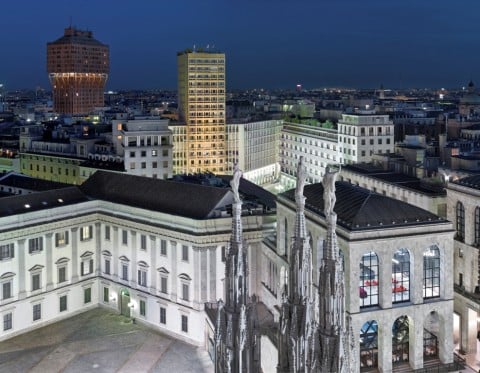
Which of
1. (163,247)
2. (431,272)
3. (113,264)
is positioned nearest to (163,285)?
(163,247)

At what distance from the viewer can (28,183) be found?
380 feet

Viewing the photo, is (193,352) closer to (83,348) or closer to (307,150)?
(83,348)

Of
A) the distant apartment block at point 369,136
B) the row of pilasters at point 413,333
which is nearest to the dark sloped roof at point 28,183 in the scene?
the row of pilasters at point 413,333

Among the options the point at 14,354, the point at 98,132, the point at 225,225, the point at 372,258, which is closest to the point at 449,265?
the point at 372,258

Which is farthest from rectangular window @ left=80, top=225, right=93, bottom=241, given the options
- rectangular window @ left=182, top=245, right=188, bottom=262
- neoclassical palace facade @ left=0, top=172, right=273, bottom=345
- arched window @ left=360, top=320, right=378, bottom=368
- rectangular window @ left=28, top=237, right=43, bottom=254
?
arched window @ left=360, top=320, right=378, bottom=368

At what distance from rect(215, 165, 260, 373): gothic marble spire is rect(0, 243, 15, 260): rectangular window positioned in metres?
58.2

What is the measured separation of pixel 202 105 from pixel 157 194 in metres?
103

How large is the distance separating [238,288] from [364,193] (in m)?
41.4

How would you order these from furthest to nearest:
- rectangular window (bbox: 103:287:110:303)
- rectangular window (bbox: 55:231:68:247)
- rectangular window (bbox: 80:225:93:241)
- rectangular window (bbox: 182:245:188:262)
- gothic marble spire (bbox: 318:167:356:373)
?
1. rectangular window (bbox: 103:287:110:303)
2. rectangular window (bbox: 80:225:93:241)
3. rectangular window (bbox: 55:231:68:247)
4. rectangular window (bbox: 182:245:188:262)
5. gothic marble spire (bbox: 318:167:356:373)

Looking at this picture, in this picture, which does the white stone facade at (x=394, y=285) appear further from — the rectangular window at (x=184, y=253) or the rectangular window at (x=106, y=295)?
the rectangular window at (x=106, y=295)

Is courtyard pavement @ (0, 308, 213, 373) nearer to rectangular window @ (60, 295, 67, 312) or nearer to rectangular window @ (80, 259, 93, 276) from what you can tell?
rectangular window @ (60, 295, 67, 312)

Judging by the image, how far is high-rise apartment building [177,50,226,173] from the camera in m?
193

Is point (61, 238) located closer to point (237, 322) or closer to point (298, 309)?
point (237, 322)

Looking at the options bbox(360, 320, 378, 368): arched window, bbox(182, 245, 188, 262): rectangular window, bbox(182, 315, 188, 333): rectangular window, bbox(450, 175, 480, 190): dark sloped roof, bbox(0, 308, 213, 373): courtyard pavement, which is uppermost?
bbox(450, 175, 480, 190): dark sloped roof
